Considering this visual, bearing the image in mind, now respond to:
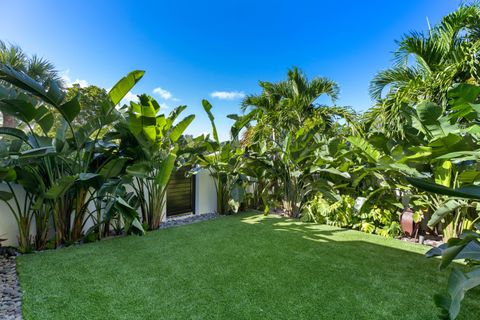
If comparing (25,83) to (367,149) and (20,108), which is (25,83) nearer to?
(20,108)

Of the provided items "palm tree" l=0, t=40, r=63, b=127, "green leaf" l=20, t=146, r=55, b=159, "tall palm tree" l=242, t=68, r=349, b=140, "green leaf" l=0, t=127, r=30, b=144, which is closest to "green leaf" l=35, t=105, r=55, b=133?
"green leaf" l=0, t=127, r=30, b=144

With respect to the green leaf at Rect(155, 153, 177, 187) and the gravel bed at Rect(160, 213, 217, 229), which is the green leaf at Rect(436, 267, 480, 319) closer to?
the green leaf at Rect(155, 153, 177, 187)

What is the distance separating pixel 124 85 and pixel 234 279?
8.79 feet

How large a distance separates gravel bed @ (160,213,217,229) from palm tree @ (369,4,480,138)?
13.2ft

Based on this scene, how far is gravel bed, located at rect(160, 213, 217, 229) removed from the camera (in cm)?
490

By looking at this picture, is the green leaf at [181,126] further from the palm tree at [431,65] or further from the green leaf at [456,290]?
the green leaf at [456,290]

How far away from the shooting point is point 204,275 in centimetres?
249

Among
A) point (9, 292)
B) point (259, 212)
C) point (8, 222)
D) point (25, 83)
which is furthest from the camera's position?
point (259, 212)

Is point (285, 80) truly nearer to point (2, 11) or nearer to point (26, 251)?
point (2, 11)

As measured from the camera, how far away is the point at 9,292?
2.15m

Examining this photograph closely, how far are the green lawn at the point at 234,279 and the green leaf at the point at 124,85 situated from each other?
Result: 2031mm

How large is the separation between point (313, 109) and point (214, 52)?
12.6 feet

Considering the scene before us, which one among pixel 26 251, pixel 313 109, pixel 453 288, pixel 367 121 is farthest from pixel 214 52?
pixel 453 288

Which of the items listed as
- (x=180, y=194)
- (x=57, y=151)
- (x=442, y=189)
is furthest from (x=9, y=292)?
(x=180, y=194)
